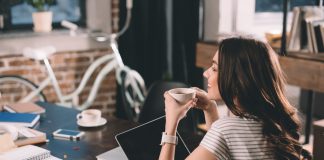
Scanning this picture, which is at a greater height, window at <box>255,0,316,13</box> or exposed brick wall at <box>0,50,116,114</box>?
window at <box>255,0,316,13</box>

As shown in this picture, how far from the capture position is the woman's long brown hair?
1500 millimetres

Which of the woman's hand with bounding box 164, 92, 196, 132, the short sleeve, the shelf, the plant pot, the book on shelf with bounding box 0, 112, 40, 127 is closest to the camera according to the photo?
the short sleeve

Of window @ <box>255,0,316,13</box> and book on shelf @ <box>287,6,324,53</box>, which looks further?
window @ <box>255,0,316,13</box>

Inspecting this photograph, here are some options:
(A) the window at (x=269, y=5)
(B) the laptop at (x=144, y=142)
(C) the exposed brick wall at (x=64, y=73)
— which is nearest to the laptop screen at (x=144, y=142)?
(B) the laptop at (x=144, y=142)

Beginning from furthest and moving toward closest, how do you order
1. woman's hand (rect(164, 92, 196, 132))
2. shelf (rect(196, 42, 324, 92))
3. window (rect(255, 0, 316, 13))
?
window (rect(255, 0, 316, 13)) < shelf (rect(196, 42, 324, 92)) < woman's hand (rect(164, 92, 196, 132))

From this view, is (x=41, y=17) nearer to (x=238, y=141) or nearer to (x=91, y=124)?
(x=91, y=124)

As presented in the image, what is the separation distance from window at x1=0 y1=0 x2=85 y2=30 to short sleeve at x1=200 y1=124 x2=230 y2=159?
273cm

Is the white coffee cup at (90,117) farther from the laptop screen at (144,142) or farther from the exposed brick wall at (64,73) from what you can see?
the exposed brick wall at (64,73)

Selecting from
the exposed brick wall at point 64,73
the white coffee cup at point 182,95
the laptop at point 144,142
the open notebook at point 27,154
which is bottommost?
the exposed brick wall at point 64,73

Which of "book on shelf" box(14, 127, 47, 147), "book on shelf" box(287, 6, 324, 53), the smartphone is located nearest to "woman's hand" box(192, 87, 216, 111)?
the smartphone

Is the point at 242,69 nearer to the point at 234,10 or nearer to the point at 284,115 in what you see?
the point at 284,115

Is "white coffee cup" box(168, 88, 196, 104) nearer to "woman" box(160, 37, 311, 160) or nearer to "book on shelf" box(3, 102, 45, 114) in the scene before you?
"woman" box(160, 37, 311, 160)

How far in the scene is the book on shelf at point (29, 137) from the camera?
1983 millimetres

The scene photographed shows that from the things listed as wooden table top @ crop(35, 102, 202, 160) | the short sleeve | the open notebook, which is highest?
the short sleeve
